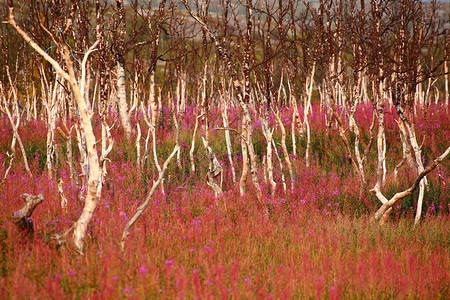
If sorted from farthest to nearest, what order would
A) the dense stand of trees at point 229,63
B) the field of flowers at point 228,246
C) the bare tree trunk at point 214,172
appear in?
1. the bare tree trunk at point 214,172
2. the dense stand of trees at point 229,63
3. the field of flowers at point 228,246

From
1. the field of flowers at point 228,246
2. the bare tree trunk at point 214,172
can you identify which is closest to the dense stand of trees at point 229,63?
the bare tree trunk at point 214,172

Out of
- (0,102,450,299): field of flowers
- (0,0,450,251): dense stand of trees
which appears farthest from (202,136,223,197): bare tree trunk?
→ (0,102,450,299): field of flowers

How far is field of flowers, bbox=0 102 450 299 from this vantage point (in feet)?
10.3

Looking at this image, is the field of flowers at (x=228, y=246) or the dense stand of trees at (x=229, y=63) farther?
the dense stand of trees at (x=229, y=63)

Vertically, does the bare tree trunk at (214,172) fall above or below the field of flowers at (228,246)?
above

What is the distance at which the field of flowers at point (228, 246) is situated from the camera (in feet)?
10.3

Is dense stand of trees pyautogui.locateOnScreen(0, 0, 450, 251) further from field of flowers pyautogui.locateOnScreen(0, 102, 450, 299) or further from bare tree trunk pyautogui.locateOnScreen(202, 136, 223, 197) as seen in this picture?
field of flowers pyautogui.locateOnScreen(0, 102, 450, 299)

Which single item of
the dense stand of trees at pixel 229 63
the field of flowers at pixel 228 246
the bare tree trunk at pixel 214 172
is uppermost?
the dense stand of trees at pixel 229 63

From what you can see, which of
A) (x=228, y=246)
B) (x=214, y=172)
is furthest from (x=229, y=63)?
(x=228, y=246)

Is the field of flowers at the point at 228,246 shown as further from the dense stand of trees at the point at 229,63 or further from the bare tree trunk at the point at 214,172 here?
the dense stand of trees at the point at 229,63

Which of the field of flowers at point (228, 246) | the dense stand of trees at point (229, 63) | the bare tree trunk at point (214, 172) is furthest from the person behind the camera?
the bare tree trunk at point (214, 172)

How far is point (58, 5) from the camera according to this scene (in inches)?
202

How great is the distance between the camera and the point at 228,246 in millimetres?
4242

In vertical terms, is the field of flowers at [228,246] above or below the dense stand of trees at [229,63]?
below
